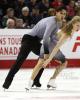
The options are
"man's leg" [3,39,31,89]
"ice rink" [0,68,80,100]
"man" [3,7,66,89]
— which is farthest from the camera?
"man's leg" [3,39,31,89]

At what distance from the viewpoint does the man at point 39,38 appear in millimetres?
7809

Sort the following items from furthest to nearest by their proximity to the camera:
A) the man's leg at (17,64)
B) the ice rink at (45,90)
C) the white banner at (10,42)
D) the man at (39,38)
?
the white banner at (10,42) < the man's leg at (17,64) < the man at (39,38) < the ice rink at (45,90)

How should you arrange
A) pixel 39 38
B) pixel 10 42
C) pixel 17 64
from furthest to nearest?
pixel 10 42
pixel 39 38
pixel 17 64

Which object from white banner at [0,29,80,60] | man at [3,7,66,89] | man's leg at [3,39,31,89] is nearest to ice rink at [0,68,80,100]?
man's leg at [3,39,31,89]

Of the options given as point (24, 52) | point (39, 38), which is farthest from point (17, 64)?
point (39, 38)

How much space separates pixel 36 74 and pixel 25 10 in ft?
18.9

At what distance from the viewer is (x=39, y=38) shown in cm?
815

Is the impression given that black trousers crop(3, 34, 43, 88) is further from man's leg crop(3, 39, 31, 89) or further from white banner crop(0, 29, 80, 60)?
white banner crop(0, 29, 80, 60)

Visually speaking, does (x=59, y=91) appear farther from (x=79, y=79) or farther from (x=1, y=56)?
(x=1, y=56)

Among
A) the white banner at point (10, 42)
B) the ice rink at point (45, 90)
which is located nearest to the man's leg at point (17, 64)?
the ice rink at point (45, 90)

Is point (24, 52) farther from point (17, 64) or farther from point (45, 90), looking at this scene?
point (45, 90)

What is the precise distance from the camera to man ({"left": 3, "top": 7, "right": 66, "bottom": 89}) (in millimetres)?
7809

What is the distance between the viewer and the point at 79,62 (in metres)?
12.6

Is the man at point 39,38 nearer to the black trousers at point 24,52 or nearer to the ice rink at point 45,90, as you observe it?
the black trousers at point 24,52
